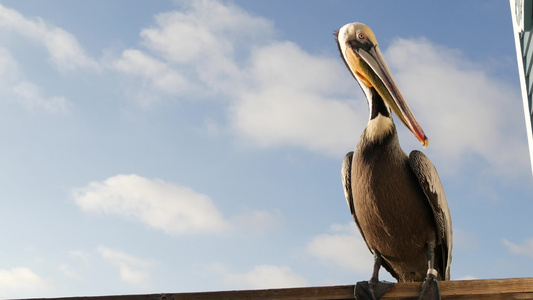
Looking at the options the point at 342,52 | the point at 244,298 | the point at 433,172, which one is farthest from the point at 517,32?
the point at 244,298

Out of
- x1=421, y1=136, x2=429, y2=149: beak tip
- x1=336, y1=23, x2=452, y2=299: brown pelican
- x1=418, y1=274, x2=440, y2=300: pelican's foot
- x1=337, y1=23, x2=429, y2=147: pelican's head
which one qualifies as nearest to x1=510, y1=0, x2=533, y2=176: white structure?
x1=337, y1=23, x2=429, y2=147: pelican's head

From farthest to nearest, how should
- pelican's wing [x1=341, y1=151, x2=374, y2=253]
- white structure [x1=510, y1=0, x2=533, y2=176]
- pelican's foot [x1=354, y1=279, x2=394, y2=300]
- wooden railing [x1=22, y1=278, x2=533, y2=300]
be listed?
white structure [x1=510, y1=0, x2=533, y2=176] → pelican's wing [x1=341, y1=151, x2=374, y2=253] → pelican's foot [x1=354, y1=279, x2=394, y2=300] → wooden railing [x1=22, y1=278, x2=533, y2=300]

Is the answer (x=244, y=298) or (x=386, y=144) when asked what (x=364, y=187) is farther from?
(x=244, y=298)

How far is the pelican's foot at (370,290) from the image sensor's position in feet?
8.91

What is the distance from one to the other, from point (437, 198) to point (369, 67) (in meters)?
1.09

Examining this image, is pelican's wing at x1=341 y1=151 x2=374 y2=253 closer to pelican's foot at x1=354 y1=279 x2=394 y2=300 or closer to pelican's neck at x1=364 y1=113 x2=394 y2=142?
pelican's neck at x1=364 y1=113 x2=394 y2=142

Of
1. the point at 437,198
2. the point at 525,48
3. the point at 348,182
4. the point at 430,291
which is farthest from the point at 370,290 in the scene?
the point at 525,48

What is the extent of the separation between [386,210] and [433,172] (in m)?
0.43

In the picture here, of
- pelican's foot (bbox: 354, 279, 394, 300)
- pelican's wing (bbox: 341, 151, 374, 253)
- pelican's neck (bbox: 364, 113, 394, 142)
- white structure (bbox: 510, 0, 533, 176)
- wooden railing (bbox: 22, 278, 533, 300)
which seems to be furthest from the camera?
white structure (bbox: 510, 0, 533, 176)

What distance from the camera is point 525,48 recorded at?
16.1 ft

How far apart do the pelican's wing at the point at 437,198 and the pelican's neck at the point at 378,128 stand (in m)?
0.24

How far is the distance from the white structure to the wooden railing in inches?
99.2

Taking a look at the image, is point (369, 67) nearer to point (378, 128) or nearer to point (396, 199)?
point (378, 128)

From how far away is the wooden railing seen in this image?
258cm
